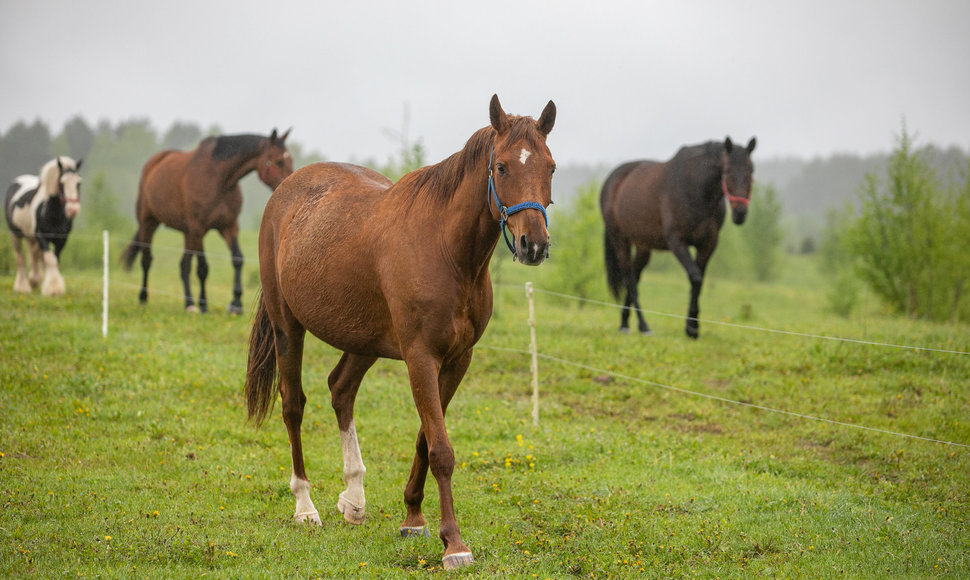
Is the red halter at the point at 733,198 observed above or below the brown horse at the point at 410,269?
above

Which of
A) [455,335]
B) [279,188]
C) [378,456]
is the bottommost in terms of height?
[378,456]

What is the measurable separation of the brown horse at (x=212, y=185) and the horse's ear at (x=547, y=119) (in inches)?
373

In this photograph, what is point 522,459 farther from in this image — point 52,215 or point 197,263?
point 52,215

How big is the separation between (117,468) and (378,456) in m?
2.49

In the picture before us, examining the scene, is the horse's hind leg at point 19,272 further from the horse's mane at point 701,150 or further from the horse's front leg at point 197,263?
the horse's mane at point 701,150

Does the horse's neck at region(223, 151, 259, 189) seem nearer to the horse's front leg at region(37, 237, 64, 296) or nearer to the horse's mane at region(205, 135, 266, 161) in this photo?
the horse's mane at region(205, 135, 266, 161)

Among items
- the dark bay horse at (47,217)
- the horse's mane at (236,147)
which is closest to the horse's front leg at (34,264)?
the dark bay horse at (47,217)

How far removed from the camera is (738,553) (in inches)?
206

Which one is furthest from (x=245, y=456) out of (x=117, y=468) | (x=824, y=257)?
Answer: (x=824, y=257)

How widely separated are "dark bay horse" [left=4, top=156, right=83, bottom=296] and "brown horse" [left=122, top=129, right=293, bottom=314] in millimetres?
1425

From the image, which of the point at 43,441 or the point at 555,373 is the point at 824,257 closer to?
the point at 555,373

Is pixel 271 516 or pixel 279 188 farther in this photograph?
pixel 279 188

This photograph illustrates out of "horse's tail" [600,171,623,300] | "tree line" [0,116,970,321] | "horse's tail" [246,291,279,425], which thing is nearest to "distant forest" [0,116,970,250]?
"tree line" [0,116,970,321]

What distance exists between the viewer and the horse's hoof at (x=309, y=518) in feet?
19.3
